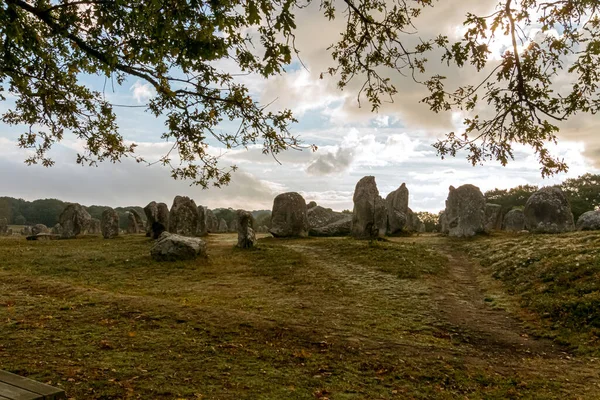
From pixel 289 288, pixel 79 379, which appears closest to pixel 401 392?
pixel 79 379

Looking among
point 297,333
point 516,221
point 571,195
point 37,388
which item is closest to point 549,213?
point 516,221

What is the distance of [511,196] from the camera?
222 feet

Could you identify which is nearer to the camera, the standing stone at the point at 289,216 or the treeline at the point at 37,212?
the standing stone at the point at 289,216

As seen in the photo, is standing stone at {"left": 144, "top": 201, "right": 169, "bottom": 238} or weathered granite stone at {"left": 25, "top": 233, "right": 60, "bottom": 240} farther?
weathered granite stone at {"left": 25, "top": 233, "right": 60, "bottom": 240}

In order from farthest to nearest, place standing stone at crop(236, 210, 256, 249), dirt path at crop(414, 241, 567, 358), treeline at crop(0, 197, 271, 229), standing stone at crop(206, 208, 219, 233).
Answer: treeline at crop(0, 197, 271, 229)
standing stone at crop(206, 208, 219, 233)
standing stone at crop(236, 210, 256, 249)
dirt path at crop(414, 241, 567, 358)

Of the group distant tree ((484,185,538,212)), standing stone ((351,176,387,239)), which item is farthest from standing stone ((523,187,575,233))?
distant tree ((484,185,538,212))

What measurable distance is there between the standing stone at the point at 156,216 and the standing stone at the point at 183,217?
0.44 meters

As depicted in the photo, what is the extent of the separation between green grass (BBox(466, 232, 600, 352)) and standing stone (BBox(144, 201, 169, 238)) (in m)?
19.5

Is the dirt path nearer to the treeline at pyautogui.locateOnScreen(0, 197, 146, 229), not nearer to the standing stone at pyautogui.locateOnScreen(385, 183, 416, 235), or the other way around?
the standing stone at pyautogui.locateOnScreen(385, 183, 416, 235)

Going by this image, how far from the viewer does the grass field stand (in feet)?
24.3

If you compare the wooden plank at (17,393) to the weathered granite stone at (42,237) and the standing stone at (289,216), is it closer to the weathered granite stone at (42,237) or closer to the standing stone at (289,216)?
the standing stone at (289,216)

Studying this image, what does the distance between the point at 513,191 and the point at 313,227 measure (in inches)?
1867

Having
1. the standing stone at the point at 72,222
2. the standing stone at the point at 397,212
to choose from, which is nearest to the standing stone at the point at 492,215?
the standing stone at the point at 397,212

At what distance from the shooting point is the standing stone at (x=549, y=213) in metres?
26.6
